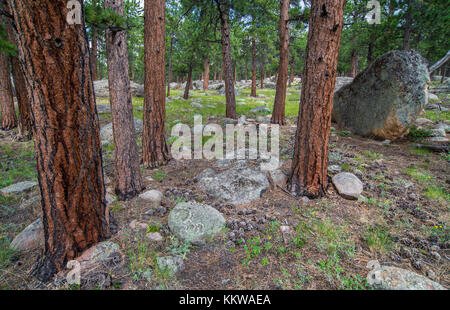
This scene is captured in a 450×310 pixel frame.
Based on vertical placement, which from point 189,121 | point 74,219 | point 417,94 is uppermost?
point 417,94

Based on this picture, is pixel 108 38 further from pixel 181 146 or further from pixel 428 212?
pixel 428 212

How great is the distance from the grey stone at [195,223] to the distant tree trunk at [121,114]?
1.18 meters

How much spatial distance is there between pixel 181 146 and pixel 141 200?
2.66 m

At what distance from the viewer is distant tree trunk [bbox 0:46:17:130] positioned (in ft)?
23.5

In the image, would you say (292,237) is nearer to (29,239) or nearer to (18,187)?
(29,239)

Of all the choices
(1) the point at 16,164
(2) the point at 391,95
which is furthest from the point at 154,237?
(2) the point at 391,95

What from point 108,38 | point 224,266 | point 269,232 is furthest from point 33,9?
point 269,232

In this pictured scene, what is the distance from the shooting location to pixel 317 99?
11.2ft

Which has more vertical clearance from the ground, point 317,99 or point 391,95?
point 391,95

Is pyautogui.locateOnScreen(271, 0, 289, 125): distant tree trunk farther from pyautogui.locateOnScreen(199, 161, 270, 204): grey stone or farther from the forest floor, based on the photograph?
pyautogui.locateOnScreen(199, 161, 270, 204): grey stone

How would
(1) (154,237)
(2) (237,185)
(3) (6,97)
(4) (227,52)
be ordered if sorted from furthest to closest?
(4) (227,52) → (3) (6,97) → (2) (237,185) → (1) (154,237)

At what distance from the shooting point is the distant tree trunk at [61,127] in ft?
5.96

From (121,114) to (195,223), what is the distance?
6.95 ft
